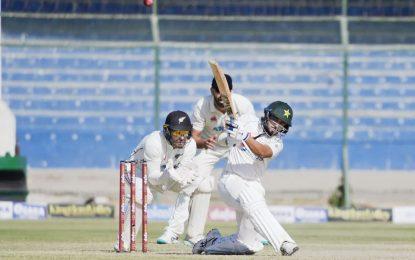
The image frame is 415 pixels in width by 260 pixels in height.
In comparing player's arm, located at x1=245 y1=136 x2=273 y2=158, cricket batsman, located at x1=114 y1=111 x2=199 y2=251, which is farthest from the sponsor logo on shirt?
player's arm, located at x1=245 y1=136 x2=273 y2=158

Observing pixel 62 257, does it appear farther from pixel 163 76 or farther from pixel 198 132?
pixel 163 76

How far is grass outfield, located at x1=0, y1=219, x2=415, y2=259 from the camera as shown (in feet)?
30.7

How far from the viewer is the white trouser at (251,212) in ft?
29.8

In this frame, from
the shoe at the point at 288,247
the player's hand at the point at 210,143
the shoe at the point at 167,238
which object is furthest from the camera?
the player's hand at the point at 210,143

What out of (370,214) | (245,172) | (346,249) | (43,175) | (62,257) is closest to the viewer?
(62,257)

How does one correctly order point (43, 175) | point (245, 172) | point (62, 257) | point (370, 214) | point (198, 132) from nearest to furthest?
point (62, 257)
point (245, 172)
point (198, 132)
point (370, 214)
point (43, 175)

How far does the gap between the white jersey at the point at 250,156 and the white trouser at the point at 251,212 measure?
6 cm

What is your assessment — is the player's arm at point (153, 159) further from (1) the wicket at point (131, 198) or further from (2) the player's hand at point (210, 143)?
(2) the player's hand at point (210, 143)

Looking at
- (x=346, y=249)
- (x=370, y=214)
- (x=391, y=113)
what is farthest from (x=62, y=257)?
(x=391, y=113)

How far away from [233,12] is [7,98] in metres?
4.44

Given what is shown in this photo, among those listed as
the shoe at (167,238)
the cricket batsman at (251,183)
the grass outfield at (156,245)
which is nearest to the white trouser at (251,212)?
the cricket batsman at (251,183)

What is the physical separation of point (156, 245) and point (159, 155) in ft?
4.30

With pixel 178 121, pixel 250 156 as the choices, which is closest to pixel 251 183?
pixel 250 156

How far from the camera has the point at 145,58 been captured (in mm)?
21344
